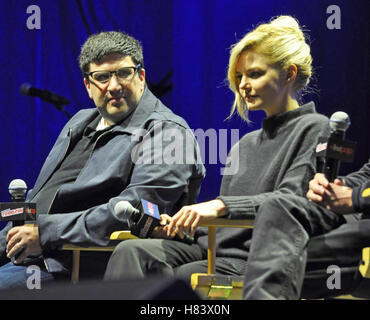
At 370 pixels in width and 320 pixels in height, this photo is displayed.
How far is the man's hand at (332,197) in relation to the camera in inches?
68.8

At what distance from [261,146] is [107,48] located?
0.95 meters

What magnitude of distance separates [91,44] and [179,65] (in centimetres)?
110

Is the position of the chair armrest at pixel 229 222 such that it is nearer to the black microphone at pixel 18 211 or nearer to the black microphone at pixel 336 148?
the black microphone at pixel 336 148

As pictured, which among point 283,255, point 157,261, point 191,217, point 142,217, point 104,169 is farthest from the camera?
point 104,169

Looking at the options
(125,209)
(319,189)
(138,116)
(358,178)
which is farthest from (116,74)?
(319,189)

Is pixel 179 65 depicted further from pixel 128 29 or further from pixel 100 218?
pixel 100 218

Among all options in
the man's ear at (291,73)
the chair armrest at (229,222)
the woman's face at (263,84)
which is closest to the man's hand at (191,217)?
the chair armrest at (229,222)

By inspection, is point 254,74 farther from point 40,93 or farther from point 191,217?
point 40,93

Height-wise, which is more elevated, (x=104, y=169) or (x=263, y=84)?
(x=263, y=84)

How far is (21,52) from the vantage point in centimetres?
423

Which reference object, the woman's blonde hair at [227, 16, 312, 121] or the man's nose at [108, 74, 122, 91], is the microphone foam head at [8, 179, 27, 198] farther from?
the woman's blonde hair at [227, 16, 312, 121]

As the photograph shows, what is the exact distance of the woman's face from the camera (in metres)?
2.30

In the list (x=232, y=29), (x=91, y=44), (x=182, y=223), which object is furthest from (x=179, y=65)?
(x=182, y=223)

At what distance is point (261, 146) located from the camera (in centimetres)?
234
